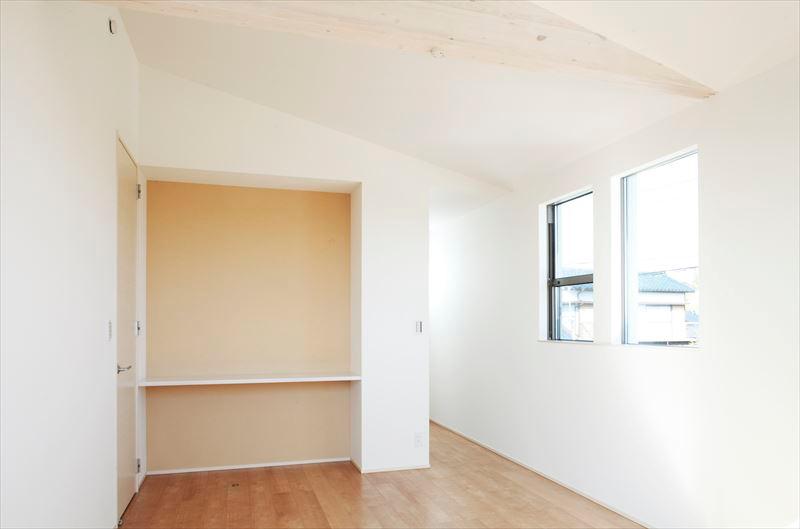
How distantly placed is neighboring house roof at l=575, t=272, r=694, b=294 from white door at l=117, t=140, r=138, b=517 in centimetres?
324

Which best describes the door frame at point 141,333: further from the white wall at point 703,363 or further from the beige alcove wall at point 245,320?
the white wall at point 703,363

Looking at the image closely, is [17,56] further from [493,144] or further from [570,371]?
[570,371]

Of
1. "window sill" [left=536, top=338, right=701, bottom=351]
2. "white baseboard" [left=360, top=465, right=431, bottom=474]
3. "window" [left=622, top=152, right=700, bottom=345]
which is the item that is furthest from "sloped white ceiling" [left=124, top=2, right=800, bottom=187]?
"white baseboard" [left=360, top=465, right=431, bottom=474]

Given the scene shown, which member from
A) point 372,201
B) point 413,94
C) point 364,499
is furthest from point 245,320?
point 413,94

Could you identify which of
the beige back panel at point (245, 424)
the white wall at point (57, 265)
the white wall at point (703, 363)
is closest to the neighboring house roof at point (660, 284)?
the white wall at point (703, 363)

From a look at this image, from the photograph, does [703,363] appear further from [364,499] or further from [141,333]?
[141,333]

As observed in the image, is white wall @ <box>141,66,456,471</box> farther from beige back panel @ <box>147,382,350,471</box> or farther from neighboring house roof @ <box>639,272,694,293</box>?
neighboring house roof @ <box>639,272,694,293</box>

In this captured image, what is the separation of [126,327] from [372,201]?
2.12 metres

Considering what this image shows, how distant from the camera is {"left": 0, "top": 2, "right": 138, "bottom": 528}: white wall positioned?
1.99m

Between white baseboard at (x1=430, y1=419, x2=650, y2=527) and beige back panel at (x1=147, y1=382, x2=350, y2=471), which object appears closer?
white baseboard at (x1=430, y1=419, x2=650, y2=527)

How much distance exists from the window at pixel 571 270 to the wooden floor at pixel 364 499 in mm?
1168

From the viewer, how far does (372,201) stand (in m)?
5.14

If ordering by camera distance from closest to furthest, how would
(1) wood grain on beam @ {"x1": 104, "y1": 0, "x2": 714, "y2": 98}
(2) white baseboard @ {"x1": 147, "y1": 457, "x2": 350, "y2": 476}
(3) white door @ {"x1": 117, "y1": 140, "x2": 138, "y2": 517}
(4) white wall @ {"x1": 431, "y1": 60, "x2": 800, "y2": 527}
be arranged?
(1) wood grain on beam @ {"x1": 104, "y1": 0, "x2": 714, "y2": 98}, (4) white wall @ {"x1": 431, "y1": 60, "x2": 800, "y2": 527}, (3) white door @ {"x1": 117, "y1": 140, "x2": 138, "y2": 517}, (2) white baseboard @ {"x1": 147, "y1": 457, "x2": 350, "y2": 476}

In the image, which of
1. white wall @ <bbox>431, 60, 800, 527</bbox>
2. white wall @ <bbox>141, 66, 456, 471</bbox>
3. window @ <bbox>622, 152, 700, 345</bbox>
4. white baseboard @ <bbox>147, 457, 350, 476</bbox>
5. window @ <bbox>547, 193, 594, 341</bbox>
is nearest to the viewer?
white wall @ <bbox>431, 60, 800, 527</bbox>
